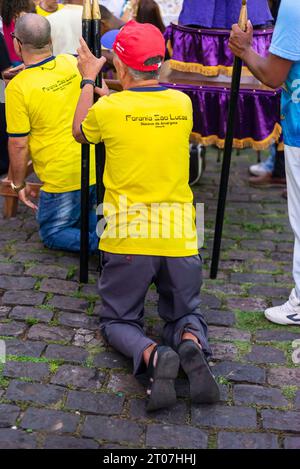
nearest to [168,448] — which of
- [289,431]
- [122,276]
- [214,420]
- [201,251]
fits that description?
[214,420]

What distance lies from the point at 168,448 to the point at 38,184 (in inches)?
120

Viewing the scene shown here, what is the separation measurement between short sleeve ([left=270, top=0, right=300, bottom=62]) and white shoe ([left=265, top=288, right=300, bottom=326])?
1.39 metres

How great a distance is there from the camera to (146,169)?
3506 mm

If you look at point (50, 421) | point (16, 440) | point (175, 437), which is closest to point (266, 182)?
point (175, 437)

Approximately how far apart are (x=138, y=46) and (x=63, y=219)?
71.4 inches

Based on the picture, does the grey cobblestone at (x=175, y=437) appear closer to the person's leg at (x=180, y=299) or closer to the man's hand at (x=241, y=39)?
the person's leg at (x=180, y=299)

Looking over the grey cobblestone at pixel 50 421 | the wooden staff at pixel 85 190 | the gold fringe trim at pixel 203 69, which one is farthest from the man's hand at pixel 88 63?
the grey cobblestone at pixel 50 421

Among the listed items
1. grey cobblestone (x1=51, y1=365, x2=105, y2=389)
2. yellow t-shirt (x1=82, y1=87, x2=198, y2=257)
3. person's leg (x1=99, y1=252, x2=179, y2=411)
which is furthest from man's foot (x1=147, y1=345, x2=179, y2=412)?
yellow t-shirt (x1=82, y1=87, x2=198, y2=257)

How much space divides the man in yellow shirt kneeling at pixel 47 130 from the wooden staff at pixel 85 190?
11.8 inches

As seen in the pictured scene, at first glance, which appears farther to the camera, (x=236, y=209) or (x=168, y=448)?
(x=236, y=209)

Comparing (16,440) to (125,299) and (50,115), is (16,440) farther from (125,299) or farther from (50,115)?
(50,115)

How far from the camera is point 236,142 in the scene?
5461 mm
